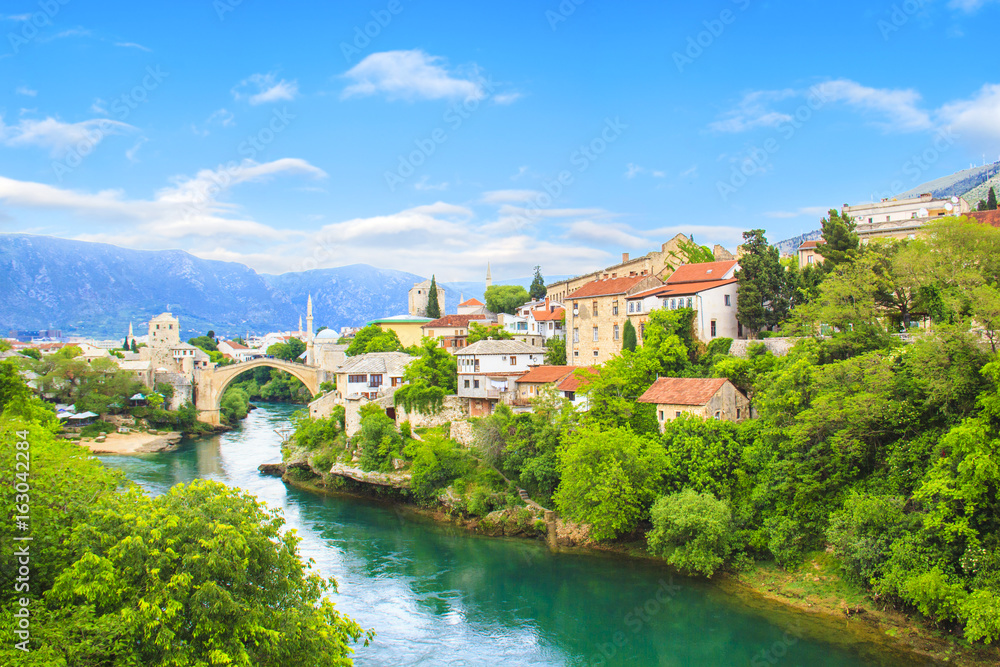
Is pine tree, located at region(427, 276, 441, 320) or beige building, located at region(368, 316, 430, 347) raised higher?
pine tree, located at region(427, 276, 441, 320)

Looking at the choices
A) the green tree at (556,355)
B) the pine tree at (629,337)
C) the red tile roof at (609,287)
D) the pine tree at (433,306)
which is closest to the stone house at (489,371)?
A: the green tree at (556,355)

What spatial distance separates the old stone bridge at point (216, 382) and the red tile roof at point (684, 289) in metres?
39.6

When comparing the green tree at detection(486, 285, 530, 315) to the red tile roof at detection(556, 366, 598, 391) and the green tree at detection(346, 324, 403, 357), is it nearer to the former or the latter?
the green tree at detection(346, 324, 403, 357)

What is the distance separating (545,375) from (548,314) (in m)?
14.1

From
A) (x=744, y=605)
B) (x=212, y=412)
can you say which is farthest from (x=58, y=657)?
(x=212, y=412)

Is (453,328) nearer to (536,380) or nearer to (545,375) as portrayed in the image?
(545,375)

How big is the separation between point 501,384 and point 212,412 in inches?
1618

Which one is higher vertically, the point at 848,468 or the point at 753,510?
the point at 848,468

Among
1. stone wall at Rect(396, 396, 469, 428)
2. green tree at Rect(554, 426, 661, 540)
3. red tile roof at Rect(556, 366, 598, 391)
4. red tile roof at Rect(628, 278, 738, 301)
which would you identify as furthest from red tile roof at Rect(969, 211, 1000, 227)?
stone wall at Rect(396, 396, 469, 428)

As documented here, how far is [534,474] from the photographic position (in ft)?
97.1

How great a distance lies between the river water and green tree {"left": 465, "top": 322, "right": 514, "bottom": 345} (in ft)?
59.6

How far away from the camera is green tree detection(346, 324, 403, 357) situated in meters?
55.3

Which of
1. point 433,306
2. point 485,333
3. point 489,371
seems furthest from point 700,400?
point 433,306

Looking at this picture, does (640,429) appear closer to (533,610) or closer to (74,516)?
(533,610)
